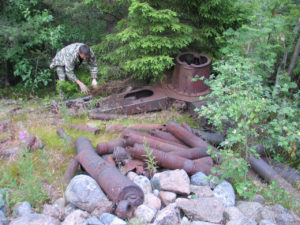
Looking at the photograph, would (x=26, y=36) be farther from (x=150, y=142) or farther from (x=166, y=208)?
(x=166, y=208)

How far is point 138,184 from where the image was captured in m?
3.58

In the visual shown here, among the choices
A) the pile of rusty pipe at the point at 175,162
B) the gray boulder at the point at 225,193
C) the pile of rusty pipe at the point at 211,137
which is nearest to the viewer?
the gray boulder at the point at 225,193

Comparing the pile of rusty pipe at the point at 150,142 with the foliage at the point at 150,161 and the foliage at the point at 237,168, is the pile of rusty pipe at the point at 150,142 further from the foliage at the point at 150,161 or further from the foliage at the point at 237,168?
the foliage at the point at 237,168

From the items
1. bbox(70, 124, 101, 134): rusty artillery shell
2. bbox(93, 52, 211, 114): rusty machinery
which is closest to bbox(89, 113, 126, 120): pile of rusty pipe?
bbox(93, 52, 211, 114): rusty machinery

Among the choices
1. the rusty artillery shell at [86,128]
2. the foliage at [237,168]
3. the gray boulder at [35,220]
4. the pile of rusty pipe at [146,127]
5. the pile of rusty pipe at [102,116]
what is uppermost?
the foliage at [237,168]

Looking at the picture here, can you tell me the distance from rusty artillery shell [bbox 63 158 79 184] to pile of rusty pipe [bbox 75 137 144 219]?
0.12 metres

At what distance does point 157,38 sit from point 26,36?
3.38m

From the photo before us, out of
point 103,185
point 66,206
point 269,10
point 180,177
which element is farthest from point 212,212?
point 269,10

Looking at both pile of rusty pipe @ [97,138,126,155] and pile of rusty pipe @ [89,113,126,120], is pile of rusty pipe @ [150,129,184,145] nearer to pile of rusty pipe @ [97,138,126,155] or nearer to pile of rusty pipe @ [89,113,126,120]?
pile of rusty pipe @ [97,138,126,155]

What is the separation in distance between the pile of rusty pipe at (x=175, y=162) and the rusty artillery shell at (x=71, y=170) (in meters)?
0.82

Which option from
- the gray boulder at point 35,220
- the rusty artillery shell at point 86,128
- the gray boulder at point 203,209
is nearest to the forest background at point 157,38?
the gray boulder at point 203,209

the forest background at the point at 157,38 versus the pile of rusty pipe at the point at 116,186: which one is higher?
the forest background at the point at 157,38

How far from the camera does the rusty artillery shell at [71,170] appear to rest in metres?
3.74

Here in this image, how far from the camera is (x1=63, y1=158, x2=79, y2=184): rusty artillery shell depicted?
3738mm
